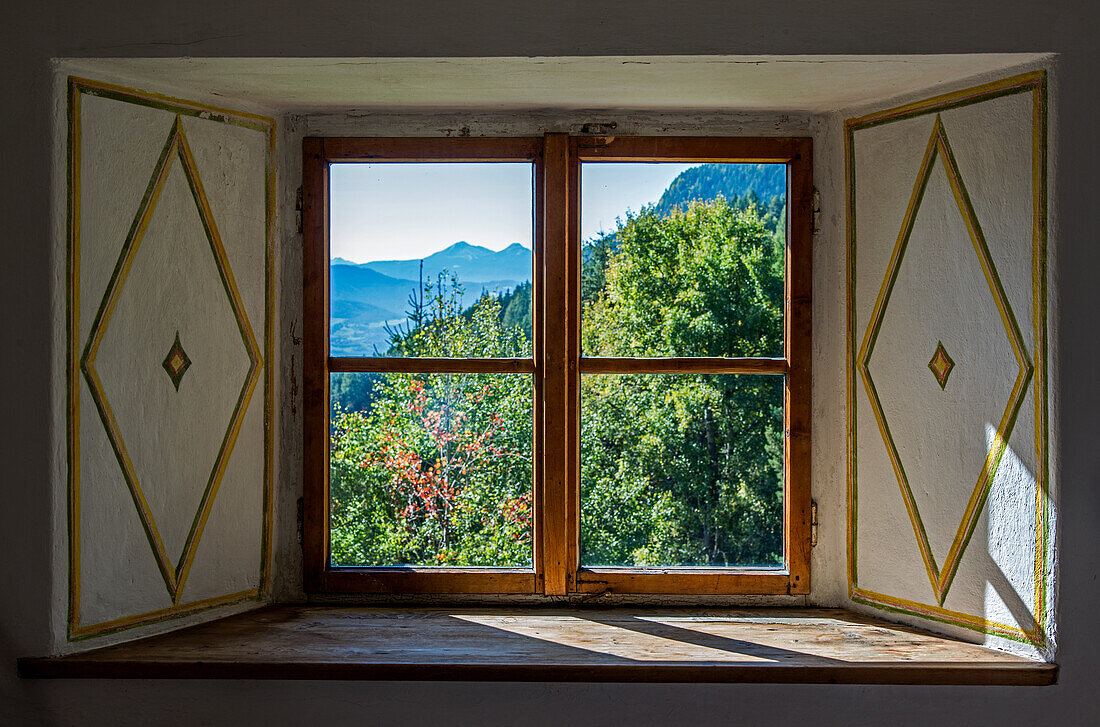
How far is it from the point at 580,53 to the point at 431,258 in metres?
0.84

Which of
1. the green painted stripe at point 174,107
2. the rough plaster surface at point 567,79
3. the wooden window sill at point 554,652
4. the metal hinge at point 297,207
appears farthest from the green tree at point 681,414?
the green painted stripe at point 174,107

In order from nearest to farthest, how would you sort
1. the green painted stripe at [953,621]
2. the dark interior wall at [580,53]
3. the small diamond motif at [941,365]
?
the dark interior wall at [580,53]
the green painted stripe at [953,621]
the small diamond motif at [941,365]

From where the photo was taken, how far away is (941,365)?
7.67ft

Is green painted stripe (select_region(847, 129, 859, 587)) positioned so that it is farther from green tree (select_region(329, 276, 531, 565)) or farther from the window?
green tree (select_region(329, 276, 531, 565))

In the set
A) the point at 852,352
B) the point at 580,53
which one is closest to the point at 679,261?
the point at 852,352

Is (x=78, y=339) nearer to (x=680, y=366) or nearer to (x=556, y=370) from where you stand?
(x=556, y=370)

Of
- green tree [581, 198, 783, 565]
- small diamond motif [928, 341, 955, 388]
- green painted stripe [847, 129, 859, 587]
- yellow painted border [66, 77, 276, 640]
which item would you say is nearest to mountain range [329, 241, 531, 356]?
yellow painted border [66, 77, 276, 640]

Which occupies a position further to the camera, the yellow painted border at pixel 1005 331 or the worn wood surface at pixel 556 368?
the worn wood surface at pixel 556 368

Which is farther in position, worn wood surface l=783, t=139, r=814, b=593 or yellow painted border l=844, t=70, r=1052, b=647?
worn wood surface l=783, t=139, r=814, b=593

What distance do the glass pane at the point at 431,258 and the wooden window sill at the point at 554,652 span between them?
2.79ft

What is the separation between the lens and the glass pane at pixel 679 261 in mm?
2645

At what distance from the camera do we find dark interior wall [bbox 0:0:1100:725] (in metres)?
2.06

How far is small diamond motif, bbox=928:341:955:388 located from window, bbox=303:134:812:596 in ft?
1.30

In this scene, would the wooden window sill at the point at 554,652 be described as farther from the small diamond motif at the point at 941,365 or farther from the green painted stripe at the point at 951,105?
the green painted stripe at the point at 951,105
